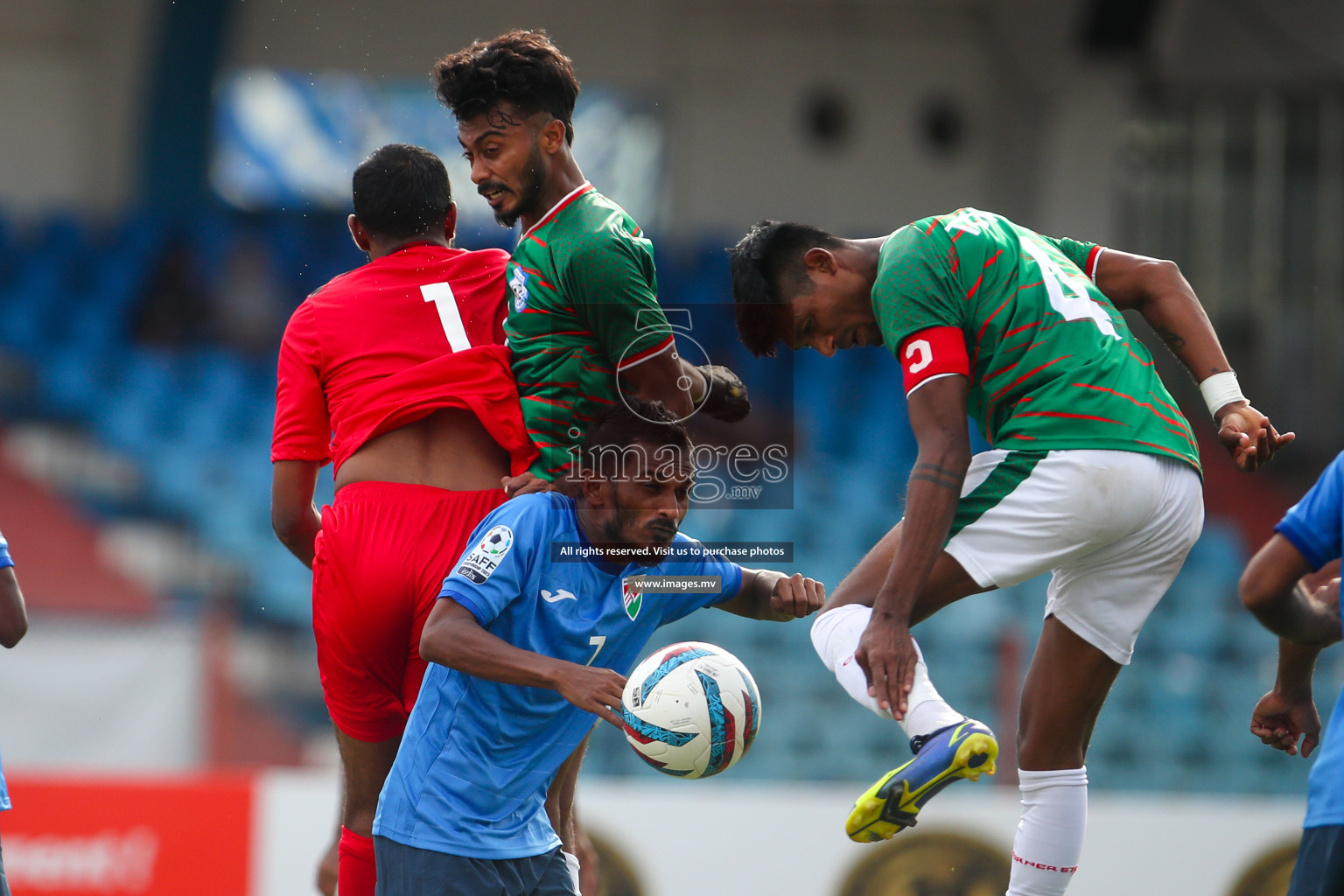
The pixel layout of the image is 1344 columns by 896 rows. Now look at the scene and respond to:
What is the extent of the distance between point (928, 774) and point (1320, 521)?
3.13 feet

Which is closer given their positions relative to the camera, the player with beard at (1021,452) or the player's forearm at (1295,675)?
the player with beard at (1021,452)

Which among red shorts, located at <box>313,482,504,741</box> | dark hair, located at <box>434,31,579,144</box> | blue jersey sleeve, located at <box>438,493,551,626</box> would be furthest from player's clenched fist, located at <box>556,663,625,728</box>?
dark hair, located at <box>434,31,579,144</box>

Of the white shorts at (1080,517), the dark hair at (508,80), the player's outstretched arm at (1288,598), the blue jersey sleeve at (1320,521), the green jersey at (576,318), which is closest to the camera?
the blue jersey sleeve at (1320,521)

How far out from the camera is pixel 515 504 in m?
3.28

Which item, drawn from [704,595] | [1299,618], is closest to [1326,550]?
[1299,618]

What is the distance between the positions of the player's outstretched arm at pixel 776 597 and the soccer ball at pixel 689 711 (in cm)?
25

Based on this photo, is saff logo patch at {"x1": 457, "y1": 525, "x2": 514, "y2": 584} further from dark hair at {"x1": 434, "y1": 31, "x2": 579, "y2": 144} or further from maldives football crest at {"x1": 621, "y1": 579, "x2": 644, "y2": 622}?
dark hair at {"x1": 434, "y1": 31, "x2": 579, "y2": 144}

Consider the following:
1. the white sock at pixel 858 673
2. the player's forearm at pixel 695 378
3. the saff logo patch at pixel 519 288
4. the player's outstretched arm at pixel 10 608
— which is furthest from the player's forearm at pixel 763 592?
the player's outstretched arm at pixel 10 608

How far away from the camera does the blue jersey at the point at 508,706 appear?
10.4 feet

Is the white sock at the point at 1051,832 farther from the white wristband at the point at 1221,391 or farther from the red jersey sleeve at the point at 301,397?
the red jersey sleeve at the point at 301,397

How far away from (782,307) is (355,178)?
1.25 meters

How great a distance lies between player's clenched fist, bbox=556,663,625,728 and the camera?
9.73 ft

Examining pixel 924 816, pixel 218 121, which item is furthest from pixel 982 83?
pixel 924 816

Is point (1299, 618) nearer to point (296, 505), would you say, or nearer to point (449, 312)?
point (449, 312)
